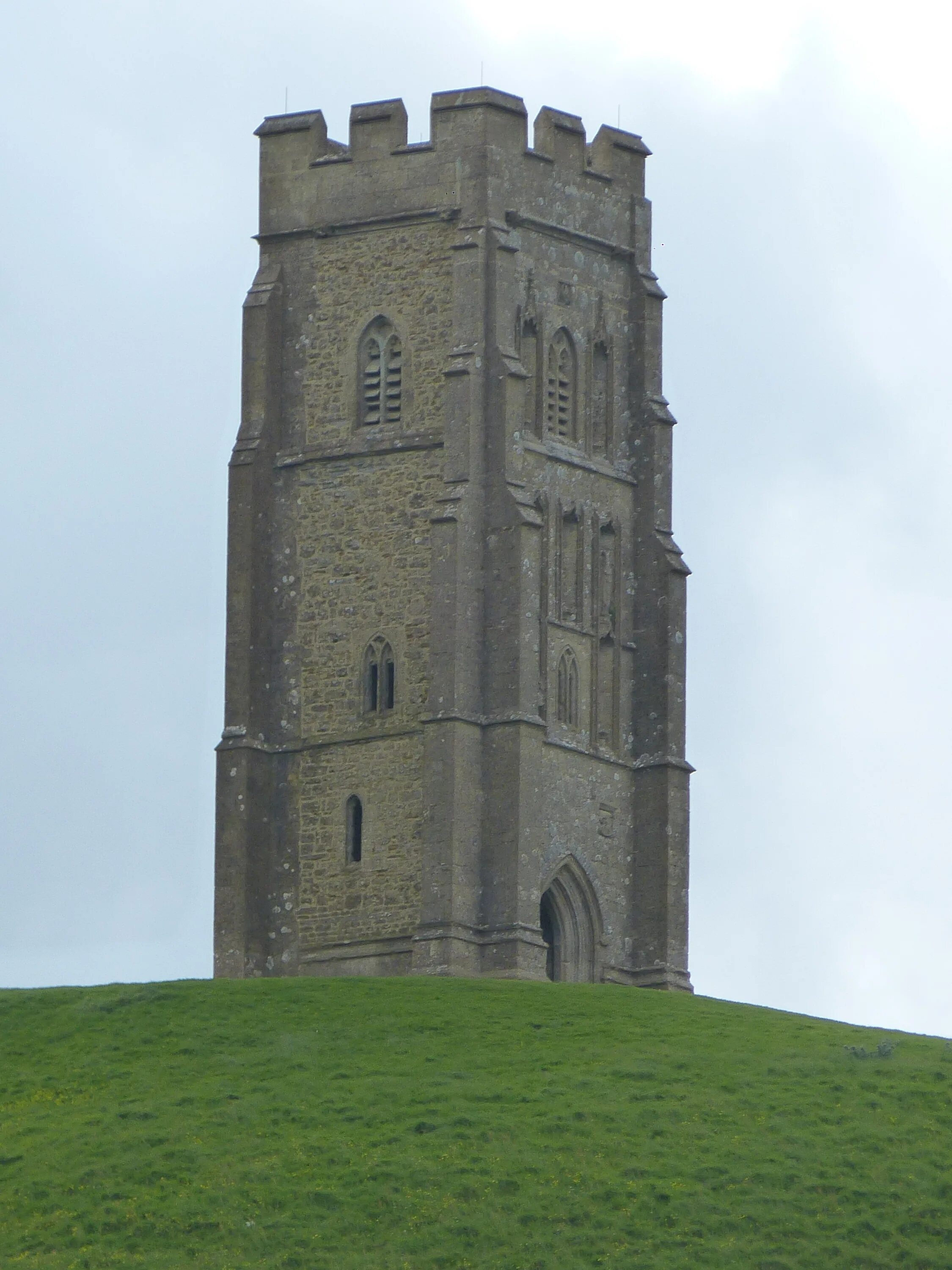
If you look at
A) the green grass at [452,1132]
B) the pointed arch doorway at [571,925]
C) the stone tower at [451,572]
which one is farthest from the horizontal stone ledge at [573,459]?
the green grass at [452,1132]

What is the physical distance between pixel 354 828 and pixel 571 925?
4.44m

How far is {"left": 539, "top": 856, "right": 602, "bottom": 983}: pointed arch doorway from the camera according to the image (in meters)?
89.8

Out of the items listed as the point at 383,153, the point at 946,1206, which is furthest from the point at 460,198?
the point at 946,1206

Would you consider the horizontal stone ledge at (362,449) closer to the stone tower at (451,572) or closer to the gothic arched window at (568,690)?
the stone tower at (451,572)

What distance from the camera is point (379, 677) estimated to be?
90062 mm

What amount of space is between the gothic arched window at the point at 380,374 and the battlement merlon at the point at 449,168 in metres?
2.25

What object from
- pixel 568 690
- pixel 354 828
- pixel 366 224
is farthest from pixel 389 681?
pixel 366 224

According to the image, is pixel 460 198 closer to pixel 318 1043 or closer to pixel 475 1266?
pixel 318 1043

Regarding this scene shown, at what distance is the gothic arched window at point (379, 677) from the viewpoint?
295ft

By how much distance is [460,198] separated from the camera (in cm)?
9100

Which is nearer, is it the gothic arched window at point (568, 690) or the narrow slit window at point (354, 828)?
the narrow slit window at point (354, 828)

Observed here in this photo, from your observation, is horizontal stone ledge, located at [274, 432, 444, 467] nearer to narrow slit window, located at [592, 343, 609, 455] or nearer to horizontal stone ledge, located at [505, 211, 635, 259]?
narrow slit window, located at [592, 343, 609, 455]

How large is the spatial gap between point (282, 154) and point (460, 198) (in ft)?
14.1

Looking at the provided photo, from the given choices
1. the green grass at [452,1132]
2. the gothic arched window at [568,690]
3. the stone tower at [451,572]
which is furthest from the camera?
the gothic arched window at [568,690]
